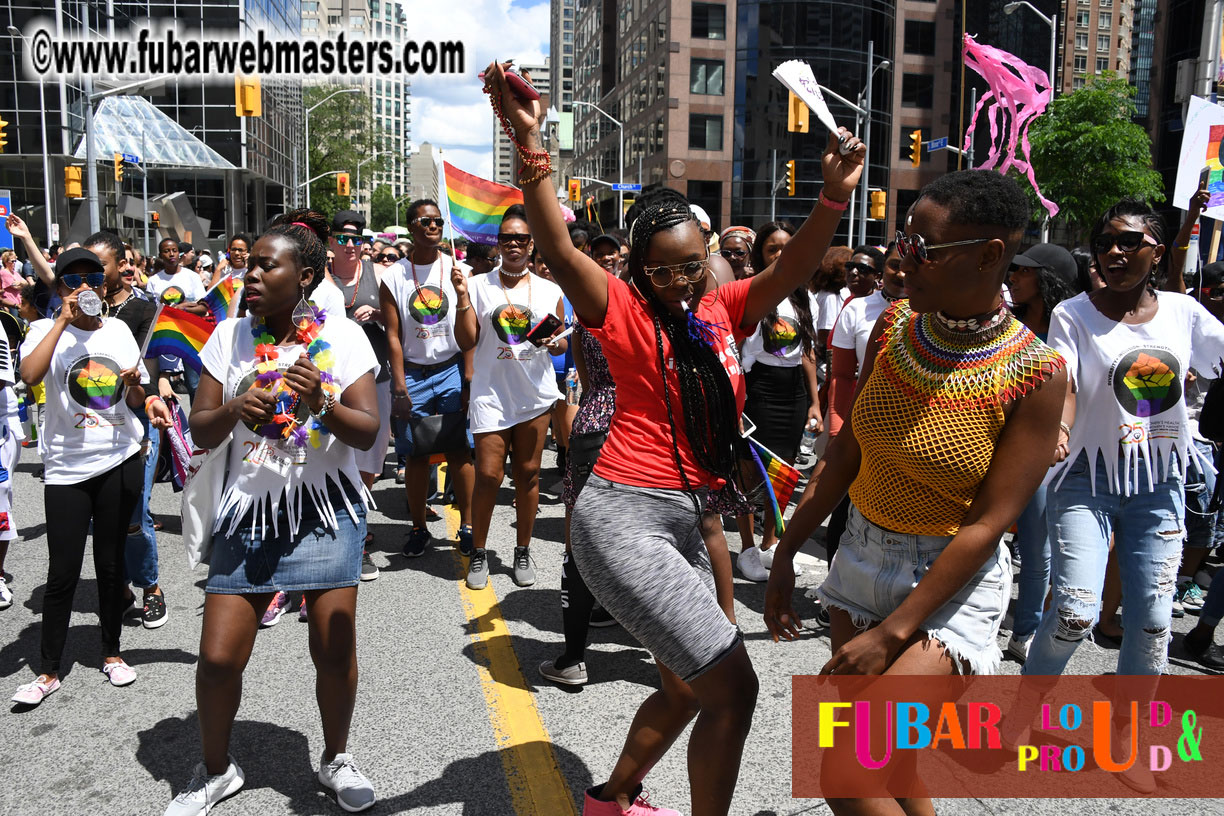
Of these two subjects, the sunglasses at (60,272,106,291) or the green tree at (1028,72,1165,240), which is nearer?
the sunglasses at (60,272,106,291)

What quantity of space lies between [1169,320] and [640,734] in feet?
8.76

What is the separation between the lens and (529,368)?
5.83 meters

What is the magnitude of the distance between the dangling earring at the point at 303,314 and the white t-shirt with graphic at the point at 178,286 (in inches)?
385

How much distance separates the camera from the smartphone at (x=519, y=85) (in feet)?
8.34

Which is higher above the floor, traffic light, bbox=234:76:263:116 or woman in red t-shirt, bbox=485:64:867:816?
traffic light, bbox=234:76:263:116

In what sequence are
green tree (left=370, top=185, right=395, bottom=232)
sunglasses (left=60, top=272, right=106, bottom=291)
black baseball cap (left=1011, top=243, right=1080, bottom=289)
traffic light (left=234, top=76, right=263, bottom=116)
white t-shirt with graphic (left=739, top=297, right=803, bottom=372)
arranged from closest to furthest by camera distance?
1. sunglasses (left=60, top=272, right=106, bottom=291)
2. black baseball cap (left=1011, top=243, right=1080, bottom=289)
3. white t-shirt with graphic (left=739, top=297, right=803, bottom=372)
4. traffic light (left=234, top=76, right=263, bottom=116)
5. green tree (left=370, top=185, right=395, bottom=232)

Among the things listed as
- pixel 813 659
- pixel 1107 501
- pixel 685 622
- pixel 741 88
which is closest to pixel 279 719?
pixel 685 622

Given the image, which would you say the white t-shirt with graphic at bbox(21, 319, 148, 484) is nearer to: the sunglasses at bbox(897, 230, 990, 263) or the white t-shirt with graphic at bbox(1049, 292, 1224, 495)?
the sunglasses at bbox(897, 230, 990, 263)

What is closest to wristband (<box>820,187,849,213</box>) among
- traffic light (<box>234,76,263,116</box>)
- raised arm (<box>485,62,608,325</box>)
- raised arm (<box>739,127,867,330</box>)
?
raised arm (<box>739,127,867,330</box>)

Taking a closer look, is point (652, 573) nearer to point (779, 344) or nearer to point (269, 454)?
point (269, 454)

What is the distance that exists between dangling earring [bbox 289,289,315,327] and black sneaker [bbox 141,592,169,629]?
2.50 metres

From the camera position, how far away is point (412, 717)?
3.90m

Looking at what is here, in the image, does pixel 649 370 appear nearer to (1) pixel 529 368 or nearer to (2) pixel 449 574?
(1) pixel 529 368

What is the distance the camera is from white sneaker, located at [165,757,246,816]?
10.1ft
